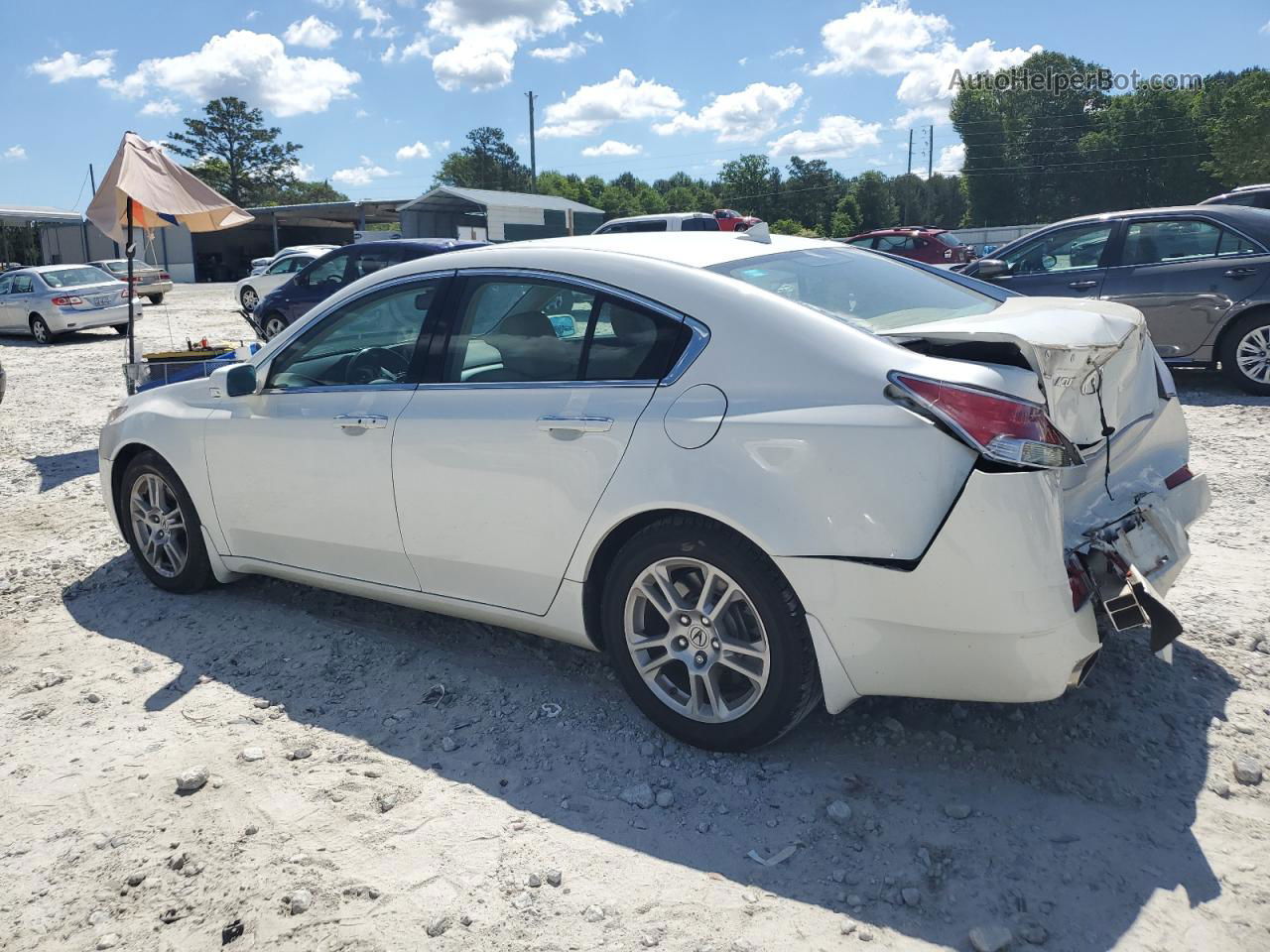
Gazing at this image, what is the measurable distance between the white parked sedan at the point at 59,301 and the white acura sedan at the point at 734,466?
17872 mm

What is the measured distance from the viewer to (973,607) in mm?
2684

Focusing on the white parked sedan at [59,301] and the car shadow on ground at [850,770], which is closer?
the car shadow on ground at [850,770]

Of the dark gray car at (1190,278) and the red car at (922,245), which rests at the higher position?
the red car at (922,245)

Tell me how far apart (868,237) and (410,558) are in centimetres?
2205

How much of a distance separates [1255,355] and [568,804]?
8083 mm

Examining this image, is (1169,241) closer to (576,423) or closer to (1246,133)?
(576,423)

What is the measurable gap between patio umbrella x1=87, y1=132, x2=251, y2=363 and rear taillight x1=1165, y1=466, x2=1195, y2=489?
29.8 ft

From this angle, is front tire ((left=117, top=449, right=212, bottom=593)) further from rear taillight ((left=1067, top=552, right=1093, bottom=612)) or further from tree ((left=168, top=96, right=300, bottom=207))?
tree ((left=168, top=96, right=300, bottom=207))

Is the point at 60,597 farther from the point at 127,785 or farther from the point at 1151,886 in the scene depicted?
the point at 1151,886

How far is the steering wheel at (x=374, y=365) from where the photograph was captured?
3988mm

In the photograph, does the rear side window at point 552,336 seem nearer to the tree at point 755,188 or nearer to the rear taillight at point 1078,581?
the rear taillight at point 1078,581

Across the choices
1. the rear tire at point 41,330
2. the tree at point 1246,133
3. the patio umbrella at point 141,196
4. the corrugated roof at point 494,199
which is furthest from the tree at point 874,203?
the patio umbrella at point 141,196

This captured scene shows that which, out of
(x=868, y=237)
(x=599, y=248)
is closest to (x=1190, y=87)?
(x=868, y=237)

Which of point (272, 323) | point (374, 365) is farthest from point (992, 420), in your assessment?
point (272, 323)
